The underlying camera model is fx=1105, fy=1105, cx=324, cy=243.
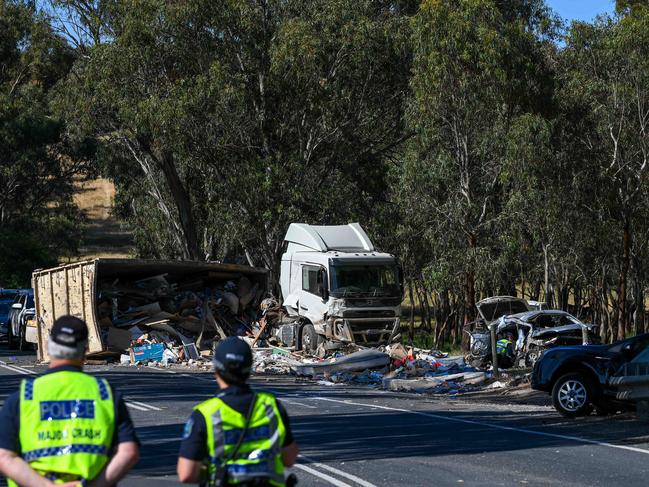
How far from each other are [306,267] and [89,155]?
26933 mm

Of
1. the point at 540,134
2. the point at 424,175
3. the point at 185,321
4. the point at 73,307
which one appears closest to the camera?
the point at 73,307

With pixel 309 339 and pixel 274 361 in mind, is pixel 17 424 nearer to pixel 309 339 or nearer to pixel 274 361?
pixel 274 361

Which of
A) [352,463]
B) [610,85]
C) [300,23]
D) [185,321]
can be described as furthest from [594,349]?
[300,23]

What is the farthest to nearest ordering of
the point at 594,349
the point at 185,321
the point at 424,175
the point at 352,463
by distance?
the point at 424,175 → the point at 185,321 → the point at 594,349 → the point at 352,463

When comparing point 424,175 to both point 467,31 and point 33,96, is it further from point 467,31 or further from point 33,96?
point 33,96

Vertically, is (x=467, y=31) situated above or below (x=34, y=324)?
above

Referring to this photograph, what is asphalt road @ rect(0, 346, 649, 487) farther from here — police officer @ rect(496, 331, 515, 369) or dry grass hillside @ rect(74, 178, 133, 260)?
dry grass hillside @ rect(74, 178, 133, 260)

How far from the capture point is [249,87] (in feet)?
119

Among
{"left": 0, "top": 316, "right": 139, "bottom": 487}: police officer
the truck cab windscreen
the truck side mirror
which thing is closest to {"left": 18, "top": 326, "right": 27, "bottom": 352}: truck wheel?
the truck side mirror

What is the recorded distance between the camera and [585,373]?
15.7m

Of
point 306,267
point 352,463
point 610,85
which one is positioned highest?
point 610,85

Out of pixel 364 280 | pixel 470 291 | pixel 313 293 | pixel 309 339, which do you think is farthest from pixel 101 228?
pixel 364 280

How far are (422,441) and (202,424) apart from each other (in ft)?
27.7

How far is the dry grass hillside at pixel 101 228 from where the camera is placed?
7675 cm
